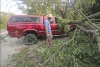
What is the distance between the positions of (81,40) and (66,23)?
3.15m

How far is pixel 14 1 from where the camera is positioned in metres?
3.86

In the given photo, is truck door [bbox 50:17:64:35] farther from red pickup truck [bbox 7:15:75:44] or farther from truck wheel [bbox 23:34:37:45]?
truck wheel [bbox 23:34:37:45]

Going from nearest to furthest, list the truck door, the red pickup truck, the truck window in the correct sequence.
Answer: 1. the red pickup truck
2. the truck window
3. the truck door

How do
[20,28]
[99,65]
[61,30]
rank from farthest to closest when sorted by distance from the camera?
[61,30], [20,28], [99,65]

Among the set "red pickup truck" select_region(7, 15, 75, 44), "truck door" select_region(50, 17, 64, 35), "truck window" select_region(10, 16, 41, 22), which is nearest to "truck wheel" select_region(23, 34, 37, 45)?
"red pickup truck" select_region(7, 15, 75, 44)

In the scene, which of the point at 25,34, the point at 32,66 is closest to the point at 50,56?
the point at 32,66

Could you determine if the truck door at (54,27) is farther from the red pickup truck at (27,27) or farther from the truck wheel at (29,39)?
the truck wheel at (29,39)

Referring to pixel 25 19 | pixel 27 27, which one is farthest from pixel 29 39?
pixel 25 19

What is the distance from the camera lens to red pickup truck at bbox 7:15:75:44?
28.6ft

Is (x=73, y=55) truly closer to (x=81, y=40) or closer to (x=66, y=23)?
(x=81, y=40)

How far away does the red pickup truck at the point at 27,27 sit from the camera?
8711 mm

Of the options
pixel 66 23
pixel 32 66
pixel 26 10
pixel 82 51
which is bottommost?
pixel 32 66

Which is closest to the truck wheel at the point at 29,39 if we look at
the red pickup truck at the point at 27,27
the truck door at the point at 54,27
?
the red pickup truck at the point at 27,27

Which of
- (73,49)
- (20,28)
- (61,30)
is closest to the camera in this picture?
(73,49)
